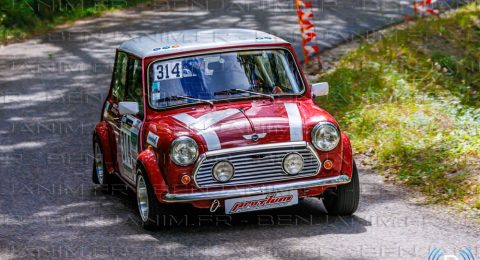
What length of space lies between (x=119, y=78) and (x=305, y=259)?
3796 mm

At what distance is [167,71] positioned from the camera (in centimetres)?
902

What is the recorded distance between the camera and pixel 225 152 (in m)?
7.98

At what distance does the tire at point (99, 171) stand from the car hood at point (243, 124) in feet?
6.59

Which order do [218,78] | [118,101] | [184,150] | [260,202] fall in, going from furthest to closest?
1. [118,101]
2. [218,78]
3. [260,202]
4. [184,150]

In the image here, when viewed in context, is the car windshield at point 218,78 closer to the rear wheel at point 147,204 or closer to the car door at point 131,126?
the car door at point 131,126

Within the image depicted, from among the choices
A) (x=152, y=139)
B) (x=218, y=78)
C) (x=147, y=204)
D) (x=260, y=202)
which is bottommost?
(x=147, y=204)

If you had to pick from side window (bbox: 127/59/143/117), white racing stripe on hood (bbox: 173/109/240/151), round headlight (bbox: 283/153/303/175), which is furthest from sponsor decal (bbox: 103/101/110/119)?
round headlight (bbox: 283/153/303/175)

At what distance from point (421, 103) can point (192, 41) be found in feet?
16.6

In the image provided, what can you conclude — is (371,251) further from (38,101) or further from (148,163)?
(38,101)

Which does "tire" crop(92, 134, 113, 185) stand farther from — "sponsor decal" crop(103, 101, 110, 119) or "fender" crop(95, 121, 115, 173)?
"sponsor decal" crop(103, 101, 110, 119)

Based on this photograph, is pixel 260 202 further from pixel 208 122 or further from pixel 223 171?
pixel 208 122

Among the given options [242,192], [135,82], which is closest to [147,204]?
[242,192]

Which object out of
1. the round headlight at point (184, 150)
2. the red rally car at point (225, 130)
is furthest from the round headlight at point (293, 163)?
the round headlight at point (184, 150)

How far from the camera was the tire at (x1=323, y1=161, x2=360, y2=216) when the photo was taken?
8.49 metres
